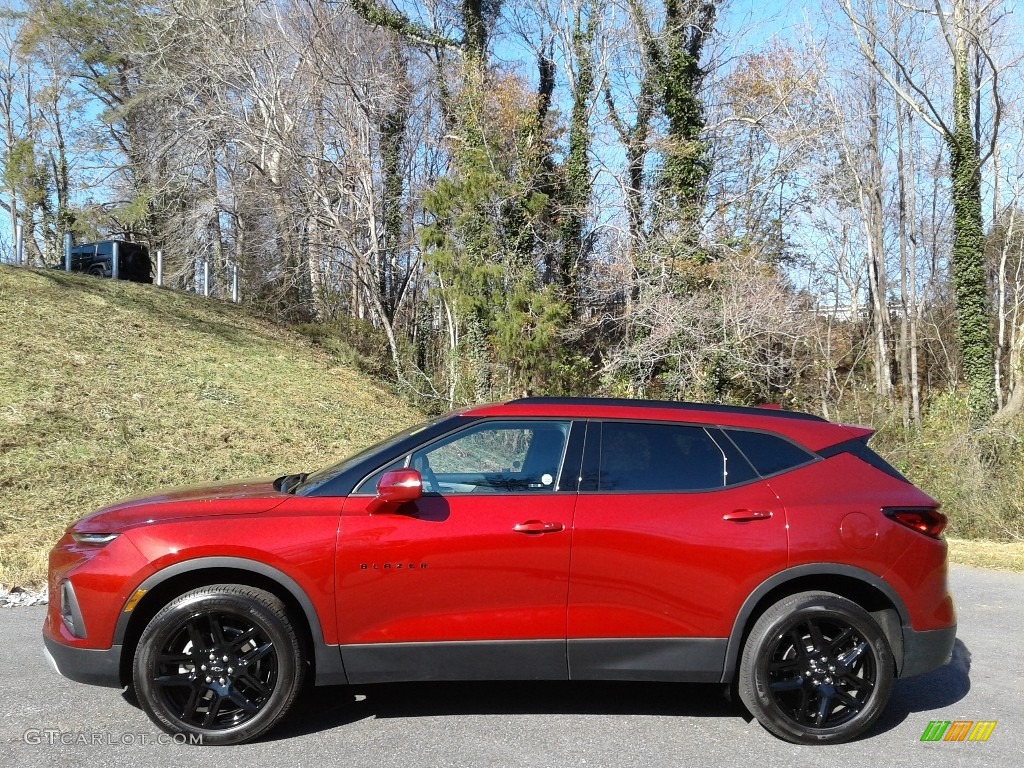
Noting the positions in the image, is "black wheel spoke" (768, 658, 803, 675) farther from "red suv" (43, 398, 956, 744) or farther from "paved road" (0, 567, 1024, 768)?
"paved road" (0, 567, 1024, 768)

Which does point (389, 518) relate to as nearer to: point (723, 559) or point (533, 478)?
point (533, 478)

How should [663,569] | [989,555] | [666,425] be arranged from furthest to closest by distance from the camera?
[989,555]
[666,425]
[663,569]

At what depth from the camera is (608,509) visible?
13.9 ft

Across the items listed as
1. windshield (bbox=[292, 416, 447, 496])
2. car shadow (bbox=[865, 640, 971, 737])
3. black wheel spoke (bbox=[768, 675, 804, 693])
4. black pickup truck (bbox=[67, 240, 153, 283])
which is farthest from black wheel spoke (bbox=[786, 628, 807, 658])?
black pickup truck (bbox=[67, 240, 153, 283])

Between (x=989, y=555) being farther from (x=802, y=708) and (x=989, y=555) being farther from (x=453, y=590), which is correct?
(x=453, y=590)

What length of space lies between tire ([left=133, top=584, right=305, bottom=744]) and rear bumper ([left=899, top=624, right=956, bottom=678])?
10.0 ft

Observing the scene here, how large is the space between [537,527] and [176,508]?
1832 millimetres

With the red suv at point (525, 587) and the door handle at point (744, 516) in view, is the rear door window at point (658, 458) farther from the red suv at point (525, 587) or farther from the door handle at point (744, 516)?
the door handle at point (744, 516)

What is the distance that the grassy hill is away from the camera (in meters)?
10.7

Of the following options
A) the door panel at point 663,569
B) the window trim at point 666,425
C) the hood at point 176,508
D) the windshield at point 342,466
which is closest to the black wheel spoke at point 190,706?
the hood at point 176,508

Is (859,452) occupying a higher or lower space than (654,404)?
lower

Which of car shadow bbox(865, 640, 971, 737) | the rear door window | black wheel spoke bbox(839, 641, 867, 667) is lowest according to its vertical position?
car shadow bbox(865, 640, 971, 737)

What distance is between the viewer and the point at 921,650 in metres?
4.33

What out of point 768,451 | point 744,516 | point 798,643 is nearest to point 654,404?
point 768,451
